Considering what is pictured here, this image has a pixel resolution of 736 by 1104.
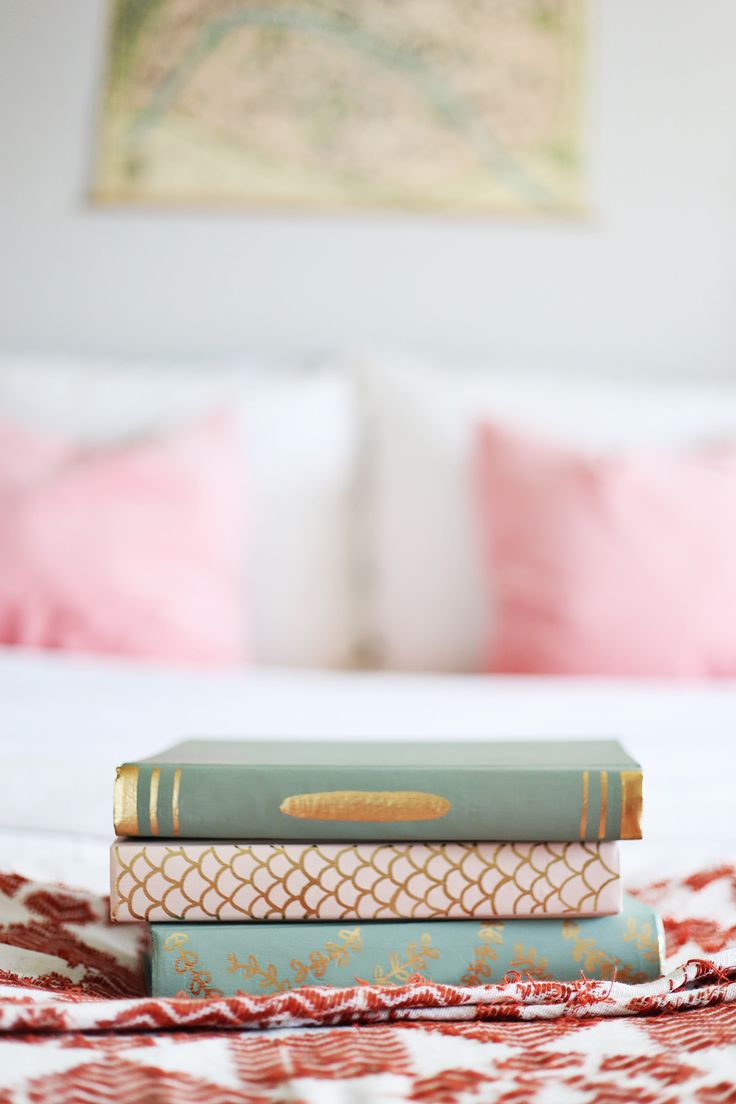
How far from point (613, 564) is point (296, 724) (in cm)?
63

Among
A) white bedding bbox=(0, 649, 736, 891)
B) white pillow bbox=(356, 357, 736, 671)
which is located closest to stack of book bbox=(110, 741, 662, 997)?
white bedding bbox=(0, 649, 736, 891)

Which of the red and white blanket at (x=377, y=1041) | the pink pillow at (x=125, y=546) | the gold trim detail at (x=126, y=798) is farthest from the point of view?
the pink pillow at (x=125, y=546)

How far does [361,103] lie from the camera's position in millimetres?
2172

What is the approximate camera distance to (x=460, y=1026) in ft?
1.53

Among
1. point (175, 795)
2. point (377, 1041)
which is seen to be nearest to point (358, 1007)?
point (377, 1041)

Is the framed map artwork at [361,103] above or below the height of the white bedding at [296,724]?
above

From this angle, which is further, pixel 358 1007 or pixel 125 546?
pixel 125 546

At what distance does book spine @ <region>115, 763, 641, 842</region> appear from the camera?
0.50 metres

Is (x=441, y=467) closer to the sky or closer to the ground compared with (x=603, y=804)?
closer to the sky

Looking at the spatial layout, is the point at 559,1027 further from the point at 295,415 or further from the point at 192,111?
the point at 192,111

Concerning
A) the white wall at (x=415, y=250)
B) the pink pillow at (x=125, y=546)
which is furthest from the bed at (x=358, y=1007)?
the white wall at (x=415, y=250)

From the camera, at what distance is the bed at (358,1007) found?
40 cm

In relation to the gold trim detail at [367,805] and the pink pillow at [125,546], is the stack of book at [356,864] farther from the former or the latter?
the pink pillow at [125,546]

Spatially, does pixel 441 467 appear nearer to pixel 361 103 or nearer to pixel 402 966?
pixel 361 103
